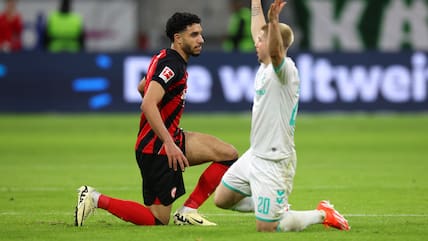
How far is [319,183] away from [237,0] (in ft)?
51.6

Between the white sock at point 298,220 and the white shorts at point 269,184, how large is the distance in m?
0.07

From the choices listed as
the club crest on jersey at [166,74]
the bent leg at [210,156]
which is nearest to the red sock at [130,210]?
the bent leg at [210,156]

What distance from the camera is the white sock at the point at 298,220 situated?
8.75m

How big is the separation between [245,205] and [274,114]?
1.02 m

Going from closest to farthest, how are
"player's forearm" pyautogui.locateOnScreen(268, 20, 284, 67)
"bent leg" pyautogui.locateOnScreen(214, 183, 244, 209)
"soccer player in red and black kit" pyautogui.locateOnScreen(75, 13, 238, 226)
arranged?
"player's forearm" pyautogui.locateOnScreen(268, 20, 284, 67) → "bent leg" pyautogui.locateOnScreen(214, 183, 244, 209) → "soccer player in red and black kit" pyautogui.locateOnScreen(75, 13, 238, 226)

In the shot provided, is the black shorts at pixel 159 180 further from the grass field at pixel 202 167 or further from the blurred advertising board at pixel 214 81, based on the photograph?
the blurred advertising board at pixel 214 81

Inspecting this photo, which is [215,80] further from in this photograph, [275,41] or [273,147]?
[275,41]

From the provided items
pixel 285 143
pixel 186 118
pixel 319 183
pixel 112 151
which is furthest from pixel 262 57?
pixel 186 118

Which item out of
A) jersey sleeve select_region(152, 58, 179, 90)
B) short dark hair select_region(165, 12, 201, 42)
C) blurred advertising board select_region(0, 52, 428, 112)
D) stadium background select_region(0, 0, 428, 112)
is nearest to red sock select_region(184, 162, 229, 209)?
jersey sleeve select_region(152, 58, 179, 90)

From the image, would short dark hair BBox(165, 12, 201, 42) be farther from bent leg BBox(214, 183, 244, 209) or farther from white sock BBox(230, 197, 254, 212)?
white sock BBox(230, 197, 254, 212)

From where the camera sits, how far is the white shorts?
339 inches

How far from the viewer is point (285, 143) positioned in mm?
8750

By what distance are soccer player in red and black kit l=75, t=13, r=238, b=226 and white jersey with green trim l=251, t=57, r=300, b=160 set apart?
0.75m

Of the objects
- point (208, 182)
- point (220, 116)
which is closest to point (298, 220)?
point (208, 182)
